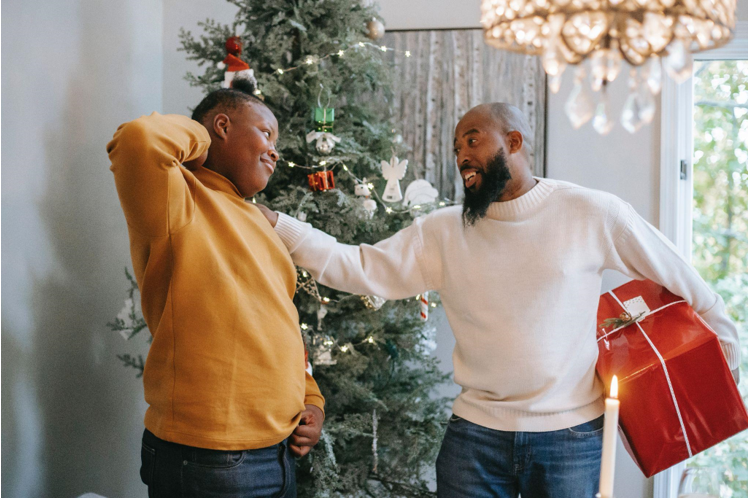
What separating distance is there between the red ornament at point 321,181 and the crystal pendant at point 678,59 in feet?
4.17

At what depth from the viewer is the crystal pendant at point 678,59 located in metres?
0.90

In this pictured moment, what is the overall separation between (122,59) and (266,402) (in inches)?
74.9

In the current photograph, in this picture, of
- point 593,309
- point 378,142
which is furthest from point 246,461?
point 378,142

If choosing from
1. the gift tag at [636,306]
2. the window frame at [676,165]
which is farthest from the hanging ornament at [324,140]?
the window frame at [676,165]

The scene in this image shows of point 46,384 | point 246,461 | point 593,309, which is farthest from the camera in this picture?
point 46,384

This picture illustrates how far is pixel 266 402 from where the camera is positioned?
1155mm

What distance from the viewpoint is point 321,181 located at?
2016 mm

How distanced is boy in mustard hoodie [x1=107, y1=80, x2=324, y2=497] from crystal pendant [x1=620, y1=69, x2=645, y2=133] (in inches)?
29.2

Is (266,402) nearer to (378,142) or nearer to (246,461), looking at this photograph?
(246,461)

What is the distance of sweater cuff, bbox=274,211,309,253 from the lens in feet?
4.98

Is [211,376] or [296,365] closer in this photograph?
[211,376]

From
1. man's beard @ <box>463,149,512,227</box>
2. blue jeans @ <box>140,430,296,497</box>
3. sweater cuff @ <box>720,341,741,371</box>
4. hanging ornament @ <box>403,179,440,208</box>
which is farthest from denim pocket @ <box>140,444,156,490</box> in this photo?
sweater cuff @ <box>720,341,741,371</box>

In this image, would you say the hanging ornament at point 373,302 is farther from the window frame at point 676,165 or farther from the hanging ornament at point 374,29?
the window frame at point 676,165

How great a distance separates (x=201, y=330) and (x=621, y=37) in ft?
3.00
